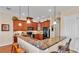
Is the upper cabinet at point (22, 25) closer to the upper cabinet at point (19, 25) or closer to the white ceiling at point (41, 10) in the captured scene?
the upper cabinet at point (19, 25)

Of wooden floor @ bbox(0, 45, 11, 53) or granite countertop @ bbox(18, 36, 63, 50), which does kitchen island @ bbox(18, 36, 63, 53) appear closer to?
granite countertop @ bbox(18, 36, 63, 50)

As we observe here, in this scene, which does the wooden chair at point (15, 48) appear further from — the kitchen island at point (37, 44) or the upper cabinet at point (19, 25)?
the upper cabinet at point (19, 25)

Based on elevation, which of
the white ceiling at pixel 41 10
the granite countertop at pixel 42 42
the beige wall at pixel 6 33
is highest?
the white ceiling at pixel 41 10

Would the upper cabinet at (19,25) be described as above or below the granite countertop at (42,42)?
above

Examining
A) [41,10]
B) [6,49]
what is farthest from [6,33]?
[41,10]

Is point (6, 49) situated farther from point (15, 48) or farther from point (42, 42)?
point (42, 42)

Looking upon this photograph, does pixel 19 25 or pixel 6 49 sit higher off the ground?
pixel 19 25

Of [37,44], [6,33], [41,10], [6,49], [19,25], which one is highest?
[41,10]

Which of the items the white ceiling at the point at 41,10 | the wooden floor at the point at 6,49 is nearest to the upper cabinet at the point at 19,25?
the white ceiling at the point at 41,10

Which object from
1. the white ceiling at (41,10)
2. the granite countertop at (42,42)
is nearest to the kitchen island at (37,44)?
the granite countertop at (42,42)

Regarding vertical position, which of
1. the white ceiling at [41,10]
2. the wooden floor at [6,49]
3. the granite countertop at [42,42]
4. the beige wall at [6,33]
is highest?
the white ceiling at [41,10]

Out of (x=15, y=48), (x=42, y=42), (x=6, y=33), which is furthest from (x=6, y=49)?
(x=42, y=42)

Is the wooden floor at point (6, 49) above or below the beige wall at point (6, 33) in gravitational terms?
below
